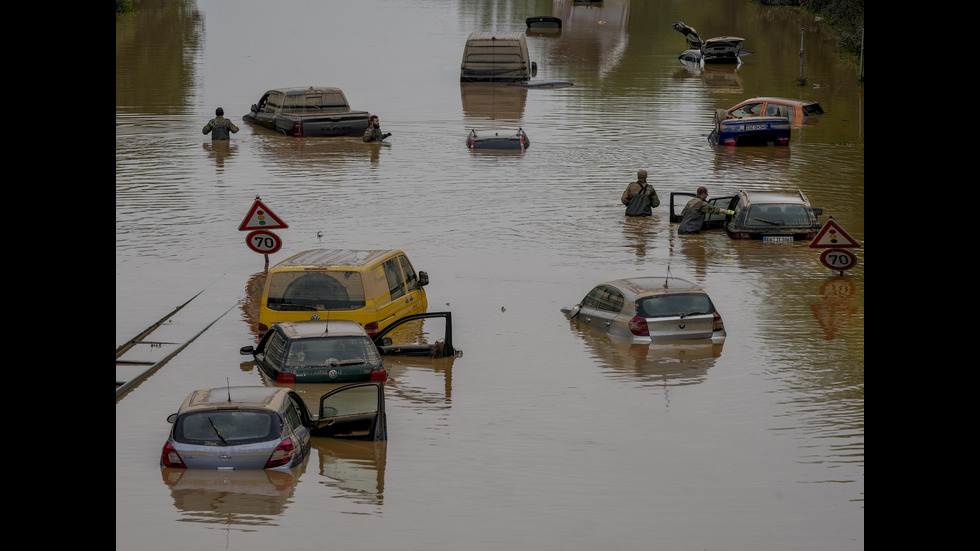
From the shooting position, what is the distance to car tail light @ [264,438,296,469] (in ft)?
51.3

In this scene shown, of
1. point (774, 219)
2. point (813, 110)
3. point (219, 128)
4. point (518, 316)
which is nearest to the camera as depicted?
point (518, 316)

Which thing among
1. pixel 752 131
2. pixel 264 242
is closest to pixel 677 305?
pixel 264 242

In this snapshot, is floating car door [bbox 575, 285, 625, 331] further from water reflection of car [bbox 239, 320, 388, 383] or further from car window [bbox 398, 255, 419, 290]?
water reflection of car [bbox 239, 320, 388, 383]

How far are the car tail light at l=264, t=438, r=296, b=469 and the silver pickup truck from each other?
107 feet

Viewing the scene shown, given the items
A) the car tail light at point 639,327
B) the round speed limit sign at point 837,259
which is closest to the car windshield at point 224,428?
the car tail light at point 639,327

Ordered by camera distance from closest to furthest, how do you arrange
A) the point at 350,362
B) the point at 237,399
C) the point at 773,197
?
the point at 237,399 < the point at 350,362 < the point at 773,197

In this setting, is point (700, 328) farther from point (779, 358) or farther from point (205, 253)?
point (205, 253)

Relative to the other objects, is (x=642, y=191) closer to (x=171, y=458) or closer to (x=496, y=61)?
(x=171, y=458)

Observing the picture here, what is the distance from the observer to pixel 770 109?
1964 inches

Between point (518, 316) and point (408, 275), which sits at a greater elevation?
point (408, 275)

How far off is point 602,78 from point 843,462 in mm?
49468

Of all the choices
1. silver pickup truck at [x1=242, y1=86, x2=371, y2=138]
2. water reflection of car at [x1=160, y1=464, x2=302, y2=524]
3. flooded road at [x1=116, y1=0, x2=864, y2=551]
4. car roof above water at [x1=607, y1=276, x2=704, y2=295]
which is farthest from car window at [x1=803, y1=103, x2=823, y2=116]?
water reflection of car at [x1=160, y1=464, x2=302, y2=524]

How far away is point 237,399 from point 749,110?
1445 inches
